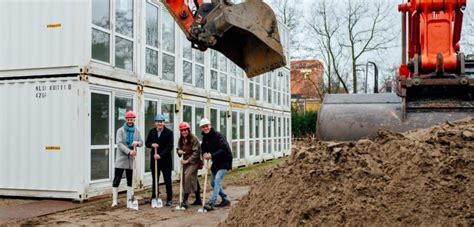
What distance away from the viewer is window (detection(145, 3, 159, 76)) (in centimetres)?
1337

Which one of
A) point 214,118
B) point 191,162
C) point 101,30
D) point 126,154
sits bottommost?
point 191,162

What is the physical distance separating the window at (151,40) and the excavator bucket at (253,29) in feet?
24.6

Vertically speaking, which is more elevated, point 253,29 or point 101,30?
point 101,30

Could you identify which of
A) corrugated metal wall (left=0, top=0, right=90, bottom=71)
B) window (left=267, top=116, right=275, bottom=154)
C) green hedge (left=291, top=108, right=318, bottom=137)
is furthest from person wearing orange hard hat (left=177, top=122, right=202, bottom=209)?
green hedge (left=291, top=108, right=318, bottom=137)

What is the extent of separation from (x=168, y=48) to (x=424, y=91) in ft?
31.4

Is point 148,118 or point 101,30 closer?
point 101,30

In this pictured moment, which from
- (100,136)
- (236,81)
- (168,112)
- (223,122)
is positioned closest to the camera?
(100,136)

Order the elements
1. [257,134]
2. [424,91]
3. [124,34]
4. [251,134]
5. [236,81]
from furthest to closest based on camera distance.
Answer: [257,134], [251,134], [236,81], [124,34], [424,91]

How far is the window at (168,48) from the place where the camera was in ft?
47.0

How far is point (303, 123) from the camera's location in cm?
4050

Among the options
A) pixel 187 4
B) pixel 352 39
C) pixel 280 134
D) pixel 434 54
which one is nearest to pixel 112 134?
pixel 187 4

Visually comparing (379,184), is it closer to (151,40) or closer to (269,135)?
A: (151,40)

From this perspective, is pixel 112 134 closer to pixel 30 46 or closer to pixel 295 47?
pixel 30 46

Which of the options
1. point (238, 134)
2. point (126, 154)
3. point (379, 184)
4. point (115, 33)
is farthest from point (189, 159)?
point (238, 134)
